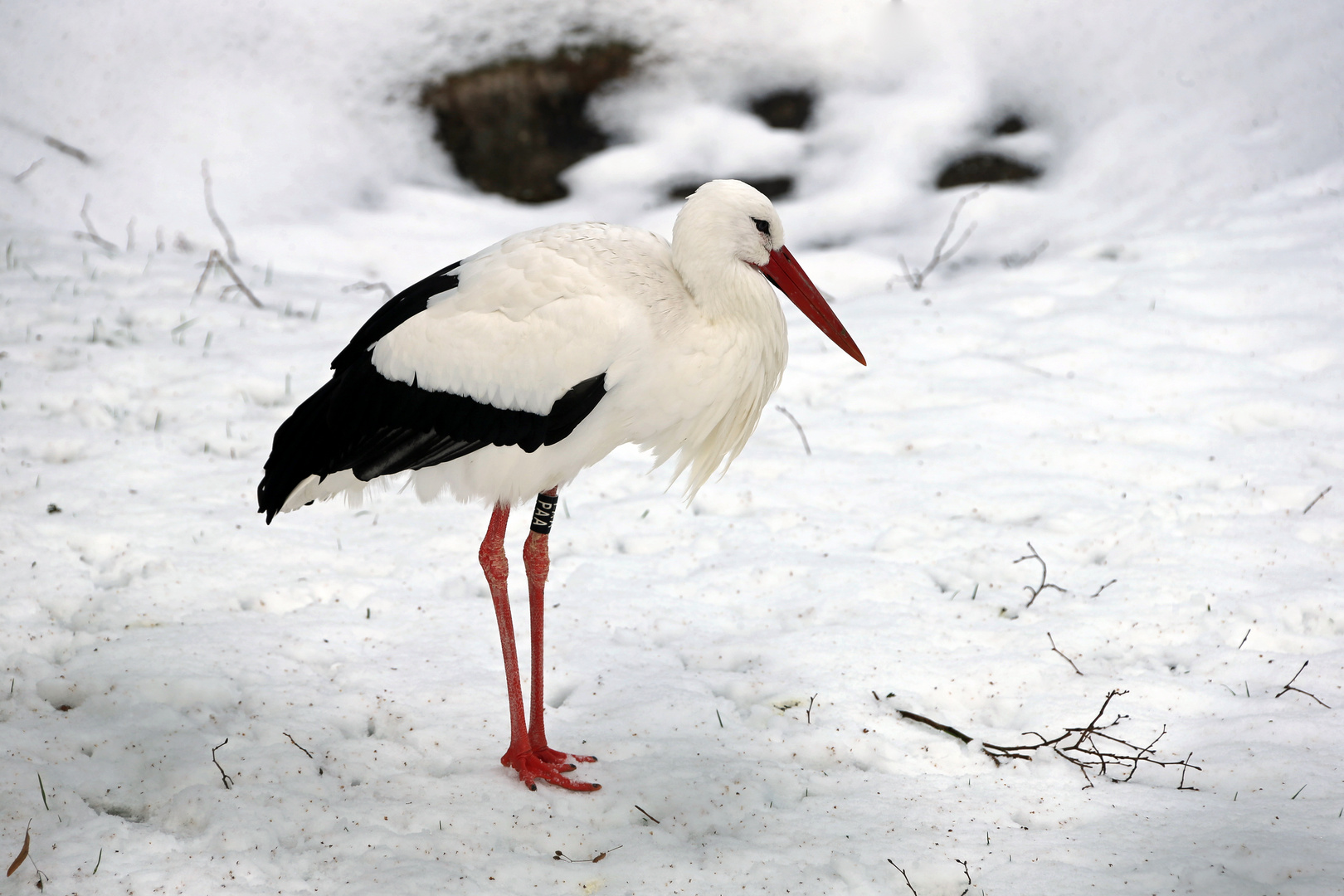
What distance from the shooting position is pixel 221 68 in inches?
353

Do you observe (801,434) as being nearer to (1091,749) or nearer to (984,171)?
(1091,749)

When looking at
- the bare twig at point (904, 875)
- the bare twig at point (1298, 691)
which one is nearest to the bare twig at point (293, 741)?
the bare twig at point (904, 875)

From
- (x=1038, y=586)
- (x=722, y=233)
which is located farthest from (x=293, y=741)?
(x=1038, y=586)

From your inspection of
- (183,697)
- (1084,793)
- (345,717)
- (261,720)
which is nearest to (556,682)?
(345,717)

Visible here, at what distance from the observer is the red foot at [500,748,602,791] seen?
2.94 meters

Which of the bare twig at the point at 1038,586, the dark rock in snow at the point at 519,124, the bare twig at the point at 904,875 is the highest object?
the bare twig at the point at 904,875

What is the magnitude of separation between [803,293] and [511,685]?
60.0 inches

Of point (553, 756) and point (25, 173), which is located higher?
point (553, 756)

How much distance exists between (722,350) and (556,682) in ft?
4.52

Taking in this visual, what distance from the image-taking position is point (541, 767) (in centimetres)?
295

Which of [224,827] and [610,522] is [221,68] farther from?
[224,827]

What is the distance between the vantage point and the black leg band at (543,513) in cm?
326

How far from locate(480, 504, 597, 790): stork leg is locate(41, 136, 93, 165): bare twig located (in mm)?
6894

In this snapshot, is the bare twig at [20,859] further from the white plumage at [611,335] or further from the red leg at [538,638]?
the white plumage at [611,335]
